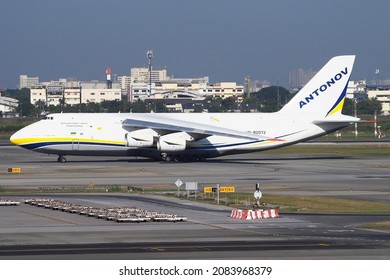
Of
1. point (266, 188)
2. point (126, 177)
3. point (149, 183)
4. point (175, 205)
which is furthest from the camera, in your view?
point (126, 177)

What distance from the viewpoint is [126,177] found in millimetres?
77312

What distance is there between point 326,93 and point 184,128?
14.6 meters

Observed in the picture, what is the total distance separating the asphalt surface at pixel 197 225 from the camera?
35.8 metres

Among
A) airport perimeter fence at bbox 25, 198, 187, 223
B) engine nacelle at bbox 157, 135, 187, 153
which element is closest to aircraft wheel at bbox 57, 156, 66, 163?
engine nacelle at bbox 157, 135, 187, 153

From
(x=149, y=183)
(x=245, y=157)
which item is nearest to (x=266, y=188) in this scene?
(x=149, y=183)

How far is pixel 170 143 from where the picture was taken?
306 ft

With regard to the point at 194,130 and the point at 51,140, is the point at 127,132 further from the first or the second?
the point at 51,140

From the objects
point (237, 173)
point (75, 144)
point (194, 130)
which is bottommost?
point (237, 173)

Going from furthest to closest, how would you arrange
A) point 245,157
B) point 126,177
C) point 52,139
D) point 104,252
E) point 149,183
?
point 245,157 → point 52,139 → point 126,177 → point 149,183 → point 104,252

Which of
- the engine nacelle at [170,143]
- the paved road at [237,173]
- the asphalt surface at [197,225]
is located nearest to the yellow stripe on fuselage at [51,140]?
the paved road at [237,173]

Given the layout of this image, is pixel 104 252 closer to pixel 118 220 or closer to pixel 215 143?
pixel 118 220

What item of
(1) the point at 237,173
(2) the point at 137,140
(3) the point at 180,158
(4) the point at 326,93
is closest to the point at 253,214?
(1) the point at 237,173

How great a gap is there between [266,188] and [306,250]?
30.5 metres

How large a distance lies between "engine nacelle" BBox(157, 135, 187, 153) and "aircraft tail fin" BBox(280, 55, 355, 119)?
11.1 metres
